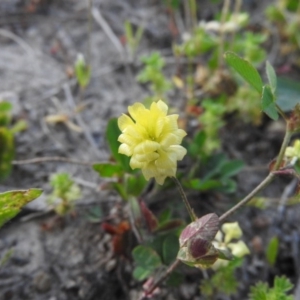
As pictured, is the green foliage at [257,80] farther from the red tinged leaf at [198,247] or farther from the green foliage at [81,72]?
the green foliage at [81,72]

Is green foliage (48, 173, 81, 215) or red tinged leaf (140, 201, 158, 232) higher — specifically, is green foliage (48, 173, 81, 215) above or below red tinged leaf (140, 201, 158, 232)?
above

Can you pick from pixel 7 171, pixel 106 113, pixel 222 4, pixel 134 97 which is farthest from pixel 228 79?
pixel 7 171

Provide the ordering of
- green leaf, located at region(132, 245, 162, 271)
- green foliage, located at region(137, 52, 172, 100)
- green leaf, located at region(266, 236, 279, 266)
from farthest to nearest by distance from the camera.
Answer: green foliage, located at region(137, 52, 172, 100) < green leaf, located at region(266, 236, 279, 266) < green leaf, located at region(132, 245, 162, 271)

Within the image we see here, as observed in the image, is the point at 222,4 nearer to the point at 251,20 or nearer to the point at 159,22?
the point at 251,20

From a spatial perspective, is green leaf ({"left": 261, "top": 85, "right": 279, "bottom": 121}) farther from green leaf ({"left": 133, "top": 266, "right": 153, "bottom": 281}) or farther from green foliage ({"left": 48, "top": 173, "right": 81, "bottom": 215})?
green foliage ({"left": 48, "top": 173, "right": 81, "bottom": 215})

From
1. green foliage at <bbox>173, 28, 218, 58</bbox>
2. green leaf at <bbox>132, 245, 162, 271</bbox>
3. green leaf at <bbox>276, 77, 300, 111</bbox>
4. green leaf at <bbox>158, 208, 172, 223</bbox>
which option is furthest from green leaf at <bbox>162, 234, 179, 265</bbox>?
green foliage at <bbox>173, 28, 218, 58</bbox>

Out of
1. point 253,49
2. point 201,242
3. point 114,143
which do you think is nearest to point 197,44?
point 253,49

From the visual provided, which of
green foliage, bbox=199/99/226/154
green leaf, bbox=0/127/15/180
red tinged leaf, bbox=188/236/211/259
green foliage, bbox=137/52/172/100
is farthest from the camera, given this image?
green foliage, bbox=137/52/172/100

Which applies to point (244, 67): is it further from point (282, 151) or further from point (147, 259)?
point (147, 259)

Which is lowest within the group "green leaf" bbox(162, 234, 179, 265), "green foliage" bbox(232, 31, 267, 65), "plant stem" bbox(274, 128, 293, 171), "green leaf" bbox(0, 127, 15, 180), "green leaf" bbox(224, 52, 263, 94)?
"green leaf" bbox(162, 234, 179, 265)
